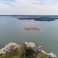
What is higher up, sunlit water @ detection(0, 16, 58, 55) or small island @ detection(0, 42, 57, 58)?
sunlit water @ detection(0, 16, 58, 55)

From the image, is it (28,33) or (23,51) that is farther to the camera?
(28,33)

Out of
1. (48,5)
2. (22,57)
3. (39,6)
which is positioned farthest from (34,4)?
(22,57)

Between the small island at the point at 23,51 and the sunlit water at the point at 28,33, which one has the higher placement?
the sunlit water at the point at 28,33

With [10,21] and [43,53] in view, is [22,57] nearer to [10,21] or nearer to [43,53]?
[43,53]

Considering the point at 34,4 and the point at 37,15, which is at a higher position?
the point at 34,4

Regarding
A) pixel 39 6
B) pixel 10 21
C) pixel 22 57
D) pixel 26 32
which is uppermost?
pixel 39 6
